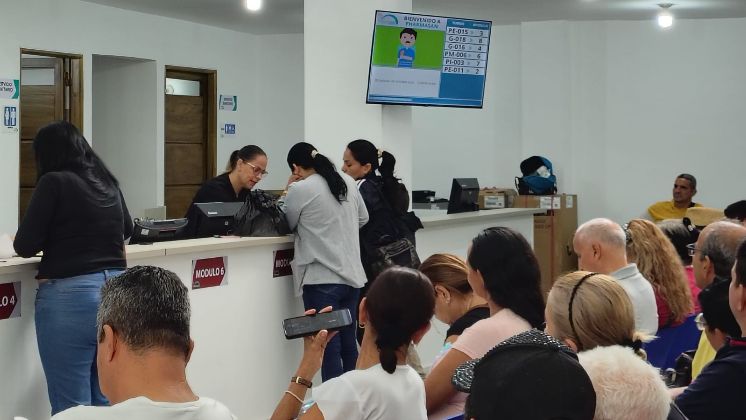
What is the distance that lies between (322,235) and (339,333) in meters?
0.51

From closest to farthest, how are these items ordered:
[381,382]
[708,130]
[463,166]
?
[381,382], [708,130], [463,166]

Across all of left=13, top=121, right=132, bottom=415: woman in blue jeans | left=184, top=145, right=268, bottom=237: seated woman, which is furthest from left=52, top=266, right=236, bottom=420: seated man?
left=184, top=145, right=268, bottom=237: seated woman

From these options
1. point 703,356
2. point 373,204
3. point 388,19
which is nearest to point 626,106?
point 388,19

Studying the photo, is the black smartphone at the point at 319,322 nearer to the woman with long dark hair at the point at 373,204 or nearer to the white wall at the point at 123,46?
the woman with long dark hair at the point at 373,204

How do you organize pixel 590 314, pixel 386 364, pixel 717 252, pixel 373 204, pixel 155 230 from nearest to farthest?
1. pixel 590 314
2. pixel 386 364
3. pixel 717 252
4. pixel 155 230
5. pixel 373 204

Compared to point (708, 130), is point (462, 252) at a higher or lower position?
lower

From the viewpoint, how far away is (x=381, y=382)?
241 cm

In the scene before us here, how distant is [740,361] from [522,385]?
1.15 meters

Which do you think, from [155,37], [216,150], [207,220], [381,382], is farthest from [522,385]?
[216,150]

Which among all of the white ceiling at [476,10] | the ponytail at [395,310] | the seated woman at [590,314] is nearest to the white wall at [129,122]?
the white ceiling at [476,10]

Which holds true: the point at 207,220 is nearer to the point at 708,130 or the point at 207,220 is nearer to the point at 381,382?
the point at 381,382

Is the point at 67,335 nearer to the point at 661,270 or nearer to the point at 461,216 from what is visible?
the point at 661,270

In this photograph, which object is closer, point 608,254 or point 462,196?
point 608,254

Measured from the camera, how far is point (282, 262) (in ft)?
17.0
